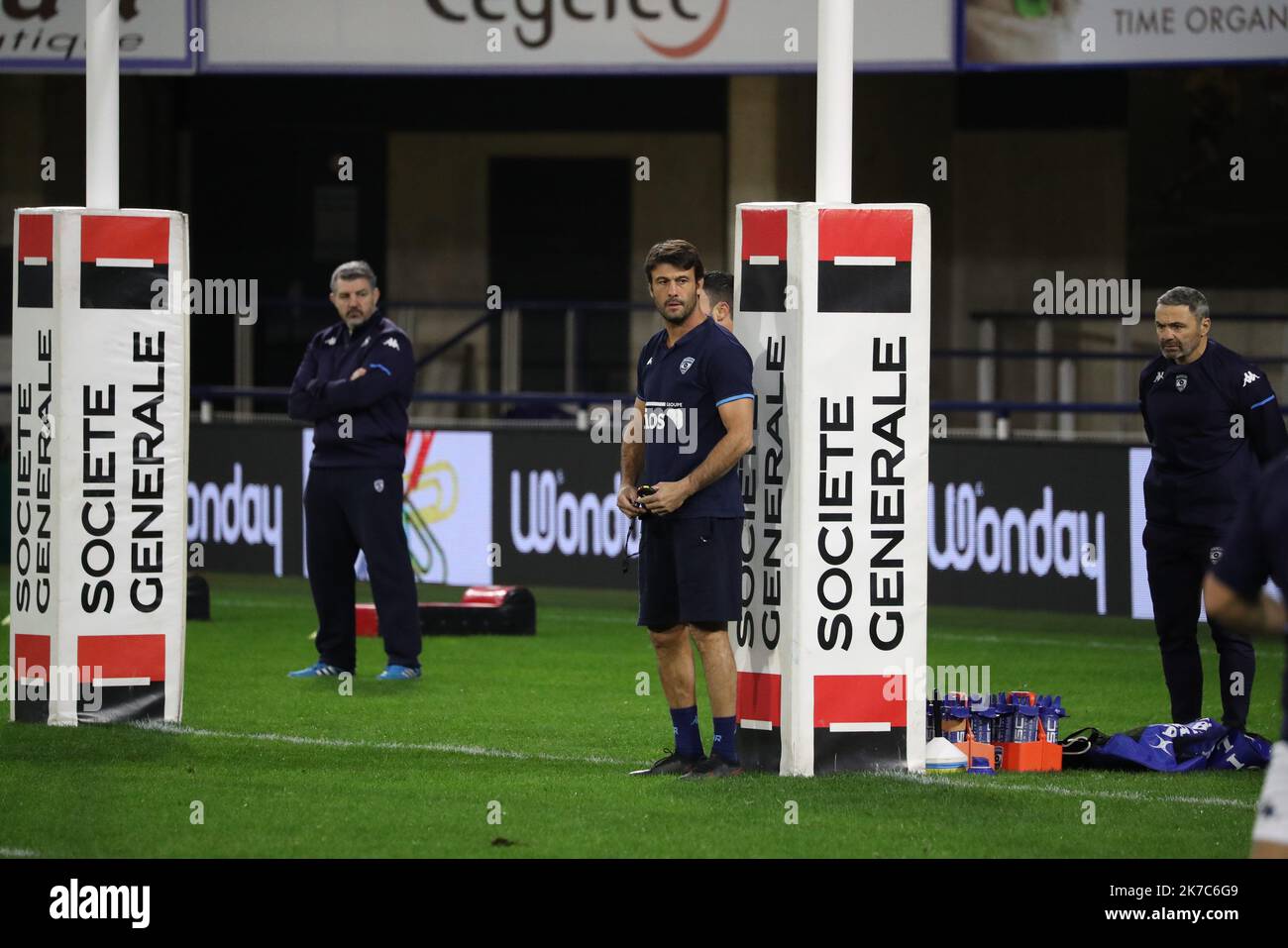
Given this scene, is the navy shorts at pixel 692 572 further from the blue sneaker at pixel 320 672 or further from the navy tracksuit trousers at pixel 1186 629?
the blue sneaker at pixel 320 672

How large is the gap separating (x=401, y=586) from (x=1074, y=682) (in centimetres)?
391

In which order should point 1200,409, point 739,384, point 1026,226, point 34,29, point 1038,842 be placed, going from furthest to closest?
point 1026,226 < point 34,29 < point 1200,409 < point 739,384 < point 1038,842

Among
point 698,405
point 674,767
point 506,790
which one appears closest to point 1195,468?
point 698,405

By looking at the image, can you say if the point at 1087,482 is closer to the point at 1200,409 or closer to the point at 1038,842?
the point at 1200,409

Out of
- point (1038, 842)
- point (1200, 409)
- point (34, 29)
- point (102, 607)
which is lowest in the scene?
point (1038, 842)

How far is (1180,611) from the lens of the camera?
33.6ft

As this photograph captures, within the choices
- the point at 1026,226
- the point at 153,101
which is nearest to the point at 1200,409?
the point at 1026,226

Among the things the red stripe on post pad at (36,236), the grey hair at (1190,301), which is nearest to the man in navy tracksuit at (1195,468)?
the grey hair at (1190,301)

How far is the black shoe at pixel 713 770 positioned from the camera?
915 centimetres

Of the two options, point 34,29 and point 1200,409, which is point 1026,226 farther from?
point 1200,409

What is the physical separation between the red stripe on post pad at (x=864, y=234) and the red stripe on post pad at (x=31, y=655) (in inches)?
163
